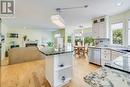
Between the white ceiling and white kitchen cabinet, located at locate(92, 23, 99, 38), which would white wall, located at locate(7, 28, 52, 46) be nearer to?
the white ceiling

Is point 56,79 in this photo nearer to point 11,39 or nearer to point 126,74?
point 126,74

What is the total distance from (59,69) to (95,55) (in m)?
3.09

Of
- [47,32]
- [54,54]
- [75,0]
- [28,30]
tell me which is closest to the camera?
[54,54]

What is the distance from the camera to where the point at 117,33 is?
5457mm

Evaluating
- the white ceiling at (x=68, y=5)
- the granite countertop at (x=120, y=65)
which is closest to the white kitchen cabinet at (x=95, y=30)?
the white ceiling at (x=68, y=5)

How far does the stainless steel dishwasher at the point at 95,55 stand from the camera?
550 centimetres

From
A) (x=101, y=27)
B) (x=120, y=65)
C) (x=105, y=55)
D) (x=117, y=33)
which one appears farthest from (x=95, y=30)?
(x=120, y=65)

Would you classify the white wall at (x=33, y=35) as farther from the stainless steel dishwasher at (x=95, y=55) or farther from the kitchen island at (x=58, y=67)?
the kitchen island at (x=58, y=67)

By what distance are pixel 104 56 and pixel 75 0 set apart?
2972 millimetres

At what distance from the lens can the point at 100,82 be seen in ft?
2.89

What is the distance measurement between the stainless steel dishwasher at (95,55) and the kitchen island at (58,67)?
2.41 metres

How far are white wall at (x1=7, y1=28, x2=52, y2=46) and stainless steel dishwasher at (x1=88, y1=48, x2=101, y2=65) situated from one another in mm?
7547

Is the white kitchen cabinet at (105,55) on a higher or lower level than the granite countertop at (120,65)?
lower

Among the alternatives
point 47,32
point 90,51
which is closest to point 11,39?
point 47,32
